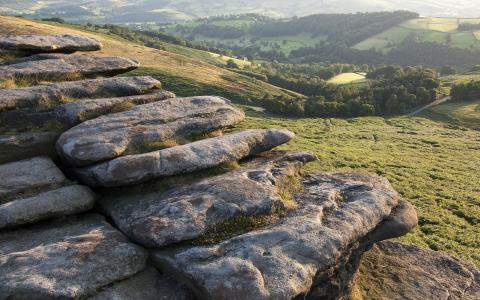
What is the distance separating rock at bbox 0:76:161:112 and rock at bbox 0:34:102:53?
16.0 ft

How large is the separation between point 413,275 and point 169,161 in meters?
11.4

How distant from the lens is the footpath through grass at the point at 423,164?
2744 centimetres

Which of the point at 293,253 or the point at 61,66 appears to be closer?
the point at 293,253

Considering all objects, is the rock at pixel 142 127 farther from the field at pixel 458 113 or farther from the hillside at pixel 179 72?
the field at pixel 458 113

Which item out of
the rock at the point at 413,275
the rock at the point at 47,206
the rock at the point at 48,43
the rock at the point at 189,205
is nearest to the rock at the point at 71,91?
the rock at the point at 48,43

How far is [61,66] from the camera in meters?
21.3

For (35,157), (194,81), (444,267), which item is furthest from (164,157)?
(194,81)

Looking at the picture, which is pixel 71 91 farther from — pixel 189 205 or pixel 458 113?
pixel 458 113

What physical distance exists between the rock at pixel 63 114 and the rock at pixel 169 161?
2333 mm

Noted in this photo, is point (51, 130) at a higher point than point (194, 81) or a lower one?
higher

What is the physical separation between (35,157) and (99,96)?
4394mm

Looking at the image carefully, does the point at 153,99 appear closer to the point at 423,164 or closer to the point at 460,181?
the point at 460,181

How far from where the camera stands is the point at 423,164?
46.0 meters

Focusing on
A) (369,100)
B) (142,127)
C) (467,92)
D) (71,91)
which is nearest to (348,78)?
(467,92)
